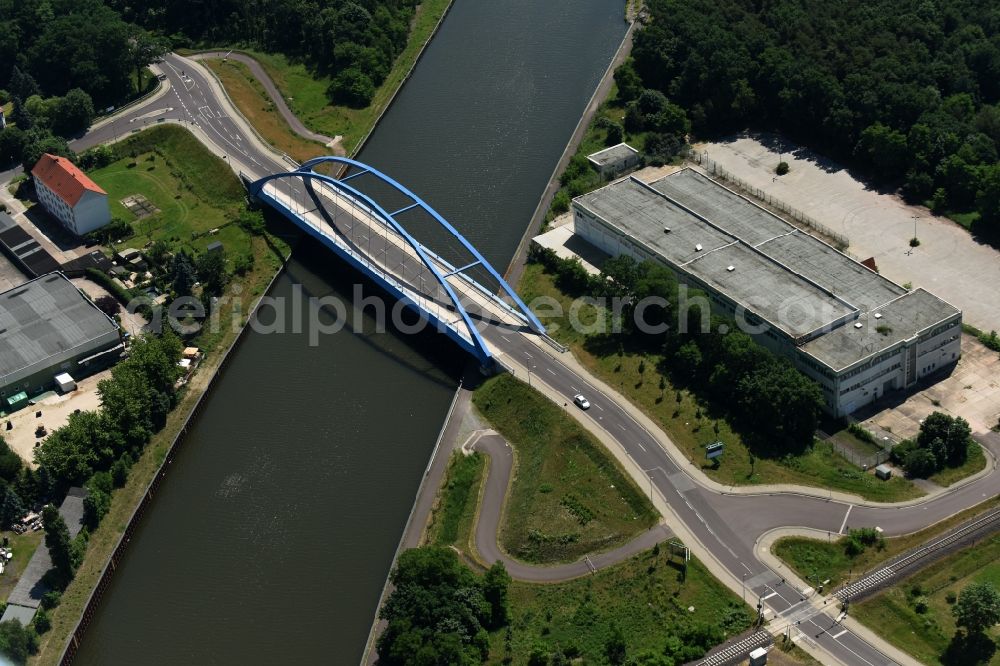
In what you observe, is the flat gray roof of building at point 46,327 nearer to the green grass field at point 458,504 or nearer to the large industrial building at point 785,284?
the green grass field at point 458,504

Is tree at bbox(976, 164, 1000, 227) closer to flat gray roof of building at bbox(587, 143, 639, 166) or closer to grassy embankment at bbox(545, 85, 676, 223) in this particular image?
flat gray roof of building at bbox(587, 143, 639, 166)

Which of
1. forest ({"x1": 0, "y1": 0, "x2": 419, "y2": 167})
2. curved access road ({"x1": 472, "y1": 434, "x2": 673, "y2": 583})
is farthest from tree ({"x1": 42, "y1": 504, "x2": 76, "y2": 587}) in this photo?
forest ({"x1": 0, "y1": 0, "x2": 419, "y2": 167})

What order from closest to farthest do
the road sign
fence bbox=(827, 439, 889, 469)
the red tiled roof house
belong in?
fence bbox=(827, 439, 889, 469), the road sign, the red tiled roof house

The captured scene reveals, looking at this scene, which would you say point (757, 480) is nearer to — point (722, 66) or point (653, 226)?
point (653, 226)

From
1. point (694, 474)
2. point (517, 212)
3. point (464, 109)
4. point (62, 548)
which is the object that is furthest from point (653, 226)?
point (62, 548)

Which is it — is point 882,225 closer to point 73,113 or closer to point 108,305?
point 108,305
